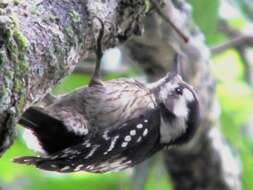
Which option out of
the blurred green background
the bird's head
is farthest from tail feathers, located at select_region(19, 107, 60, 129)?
the blurred green background

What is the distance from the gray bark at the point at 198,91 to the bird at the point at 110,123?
0.53ft

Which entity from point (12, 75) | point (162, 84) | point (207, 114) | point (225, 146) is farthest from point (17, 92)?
point (225, 146)

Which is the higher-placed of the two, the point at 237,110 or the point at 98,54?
the point at 98,54

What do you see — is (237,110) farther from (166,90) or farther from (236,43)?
(166,90)

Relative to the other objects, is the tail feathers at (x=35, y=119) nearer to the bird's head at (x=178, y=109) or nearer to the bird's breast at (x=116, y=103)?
the bird's breast at (x=116, y=103)

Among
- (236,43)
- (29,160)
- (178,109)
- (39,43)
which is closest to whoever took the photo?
(39,43)

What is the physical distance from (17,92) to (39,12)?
1.04 ft

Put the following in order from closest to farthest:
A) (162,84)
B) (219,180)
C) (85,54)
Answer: (85,54), (162,84), (219,180)

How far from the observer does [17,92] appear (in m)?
1.49

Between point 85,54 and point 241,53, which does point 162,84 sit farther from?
point 241,53

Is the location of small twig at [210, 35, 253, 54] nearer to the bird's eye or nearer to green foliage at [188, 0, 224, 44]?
green foliage at [188, 0, 224, 44]

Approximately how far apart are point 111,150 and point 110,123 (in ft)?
0.50

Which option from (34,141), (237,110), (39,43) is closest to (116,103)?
(34,141)

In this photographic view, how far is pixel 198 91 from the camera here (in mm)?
3559
